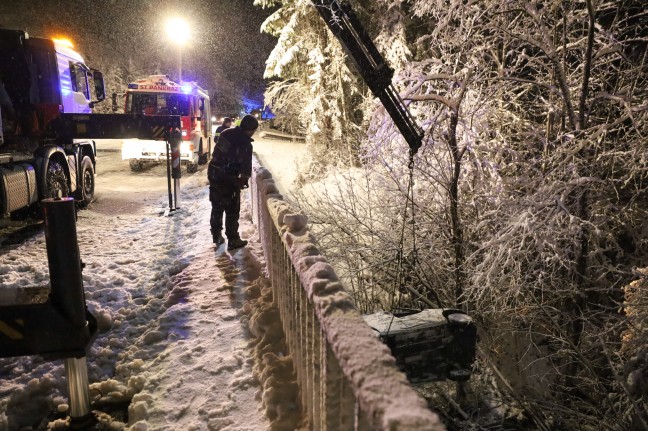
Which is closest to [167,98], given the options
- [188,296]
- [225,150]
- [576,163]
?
[225,150]

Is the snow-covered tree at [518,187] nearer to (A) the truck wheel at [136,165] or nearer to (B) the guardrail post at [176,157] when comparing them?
(B) the guardrail post at [176,157]

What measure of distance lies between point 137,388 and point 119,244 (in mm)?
4298

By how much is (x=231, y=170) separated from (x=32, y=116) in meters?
5.11

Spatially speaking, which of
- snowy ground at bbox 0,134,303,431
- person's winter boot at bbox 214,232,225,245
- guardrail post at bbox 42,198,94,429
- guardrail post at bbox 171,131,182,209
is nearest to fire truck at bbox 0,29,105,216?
snowy ground at bbox 0,134,303,431

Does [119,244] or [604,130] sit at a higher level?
[604,130]

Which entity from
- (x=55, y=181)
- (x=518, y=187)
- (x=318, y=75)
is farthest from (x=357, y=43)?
(x=318, y=75)

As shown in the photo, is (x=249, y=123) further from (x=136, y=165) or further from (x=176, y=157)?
(x=136, y=165)

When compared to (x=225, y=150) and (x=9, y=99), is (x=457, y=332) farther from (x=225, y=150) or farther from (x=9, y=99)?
(x=9, y=99)

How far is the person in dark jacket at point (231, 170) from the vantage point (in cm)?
569

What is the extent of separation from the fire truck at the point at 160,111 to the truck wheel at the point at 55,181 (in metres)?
5.92

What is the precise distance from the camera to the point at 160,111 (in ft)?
50.0

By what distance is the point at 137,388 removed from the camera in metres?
3.17


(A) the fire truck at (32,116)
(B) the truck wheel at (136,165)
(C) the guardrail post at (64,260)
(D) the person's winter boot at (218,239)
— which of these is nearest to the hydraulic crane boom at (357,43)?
(D) the person's winter boot at (218,239)

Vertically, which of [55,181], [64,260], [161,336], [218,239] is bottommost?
[161,336]
